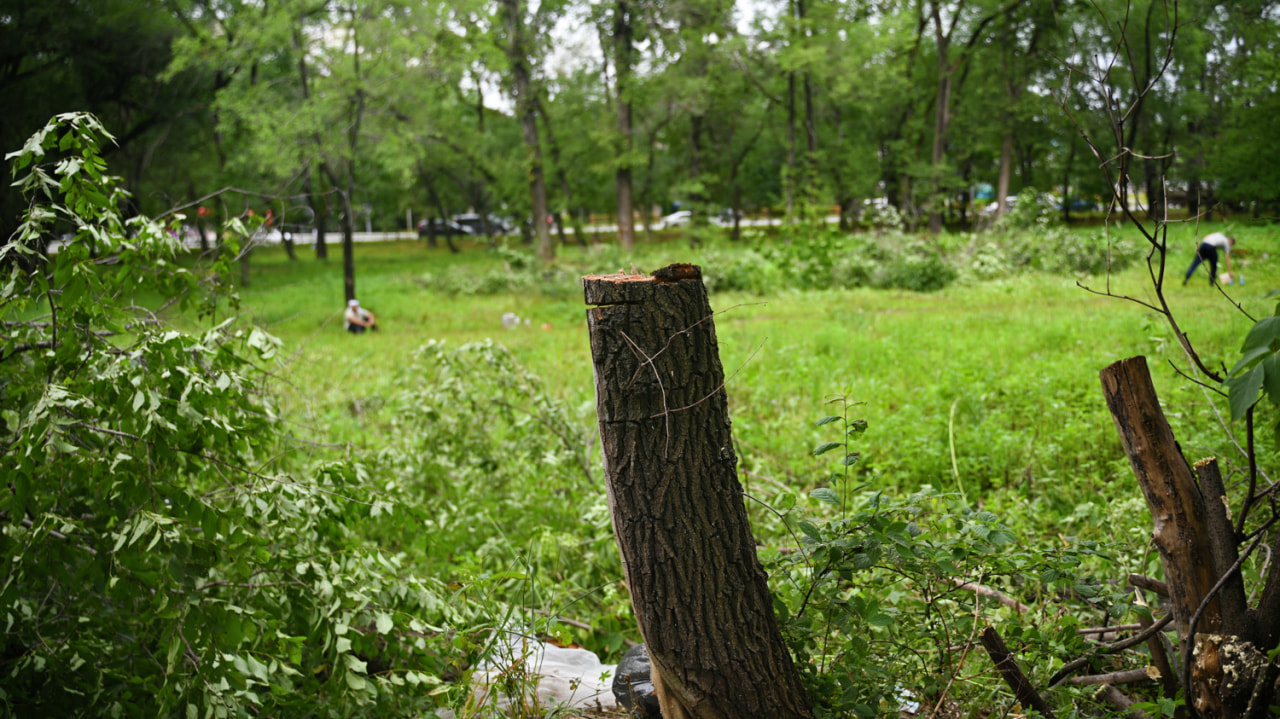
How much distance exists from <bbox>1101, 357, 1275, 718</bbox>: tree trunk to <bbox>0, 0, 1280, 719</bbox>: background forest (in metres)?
0.05

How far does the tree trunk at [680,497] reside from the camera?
2168 mm

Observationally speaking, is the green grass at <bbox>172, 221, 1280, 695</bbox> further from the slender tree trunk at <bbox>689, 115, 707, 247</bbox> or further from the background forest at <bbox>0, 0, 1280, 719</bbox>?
the slender tree trunk at <bbox>689, 115, 707, 247</bbox>

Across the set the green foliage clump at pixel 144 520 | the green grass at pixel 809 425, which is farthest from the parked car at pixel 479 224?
the green foliage clump at pixel 144 520

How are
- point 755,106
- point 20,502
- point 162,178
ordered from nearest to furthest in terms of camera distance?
1. point 20,502
2. point 162,178
3. point 755,106

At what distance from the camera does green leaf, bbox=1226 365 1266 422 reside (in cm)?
192

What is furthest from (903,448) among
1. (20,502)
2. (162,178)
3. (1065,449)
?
(162,178)

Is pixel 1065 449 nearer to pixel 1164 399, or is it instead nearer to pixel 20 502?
pixel 1164 399

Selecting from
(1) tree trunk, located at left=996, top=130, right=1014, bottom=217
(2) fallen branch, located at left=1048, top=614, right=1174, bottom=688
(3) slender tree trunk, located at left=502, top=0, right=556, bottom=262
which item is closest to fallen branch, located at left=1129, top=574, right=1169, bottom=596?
(2) fallen branch, located at left=1048, top=614, right=1174, bottom=688

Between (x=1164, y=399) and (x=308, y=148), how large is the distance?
14.5 meters

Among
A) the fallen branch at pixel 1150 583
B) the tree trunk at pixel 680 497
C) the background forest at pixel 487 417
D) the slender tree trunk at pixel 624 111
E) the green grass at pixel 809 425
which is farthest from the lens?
the slender tree trunk at pixel 624 111

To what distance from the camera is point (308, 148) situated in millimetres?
15469

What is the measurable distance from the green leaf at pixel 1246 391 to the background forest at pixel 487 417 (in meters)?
0.02

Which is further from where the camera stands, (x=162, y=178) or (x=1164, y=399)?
(x=162, y=178)

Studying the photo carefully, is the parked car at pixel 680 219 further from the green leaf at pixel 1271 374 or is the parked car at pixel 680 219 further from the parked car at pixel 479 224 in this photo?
A: the green leaf at pixel 1271 374
